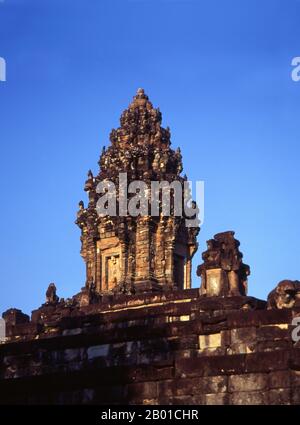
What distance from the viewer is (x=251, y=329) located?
35.9 m

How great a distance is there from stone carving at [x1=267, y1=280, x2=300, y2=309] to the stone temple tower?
11.1 meters

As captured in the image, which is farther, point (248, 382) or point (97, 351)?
point (97, 351)

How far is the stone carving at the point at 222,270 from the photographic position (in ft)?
147

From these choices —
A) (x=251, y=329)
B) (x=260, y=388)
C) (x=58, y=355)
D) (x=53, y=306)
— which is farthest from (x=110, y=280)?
(x=260, y=388)

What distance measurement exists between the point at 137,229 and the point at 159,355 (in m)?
15.8

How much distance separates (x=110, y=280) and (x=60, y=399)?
19.4 meters

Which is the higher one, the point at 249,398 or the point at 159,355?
the point at 159,355

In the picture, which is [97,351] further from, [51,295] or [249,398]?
[51,295]

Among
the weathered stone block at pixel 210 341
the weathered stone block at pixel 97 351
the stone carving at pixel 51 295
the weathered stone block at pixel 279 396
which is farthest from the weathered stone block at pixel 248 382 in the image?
the stone carving at pixel 51 295

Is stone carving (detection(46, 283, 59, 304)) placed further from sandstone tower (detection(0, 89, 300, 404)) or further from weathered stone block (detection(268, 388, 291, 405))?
weathered stone block (detection(268, 388, 291, 405))

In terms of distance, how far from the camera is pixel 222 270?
4497 cm

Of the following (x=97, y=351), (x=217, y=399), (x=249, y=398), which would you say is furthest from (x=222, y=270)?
(x=249, y=398)

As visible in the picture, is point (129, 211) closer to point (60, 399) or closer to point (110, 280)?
point (110, 280)

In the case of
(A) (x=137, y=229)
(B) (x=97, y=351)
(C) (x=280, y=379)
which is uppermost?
(A) (x=137, y=229)
